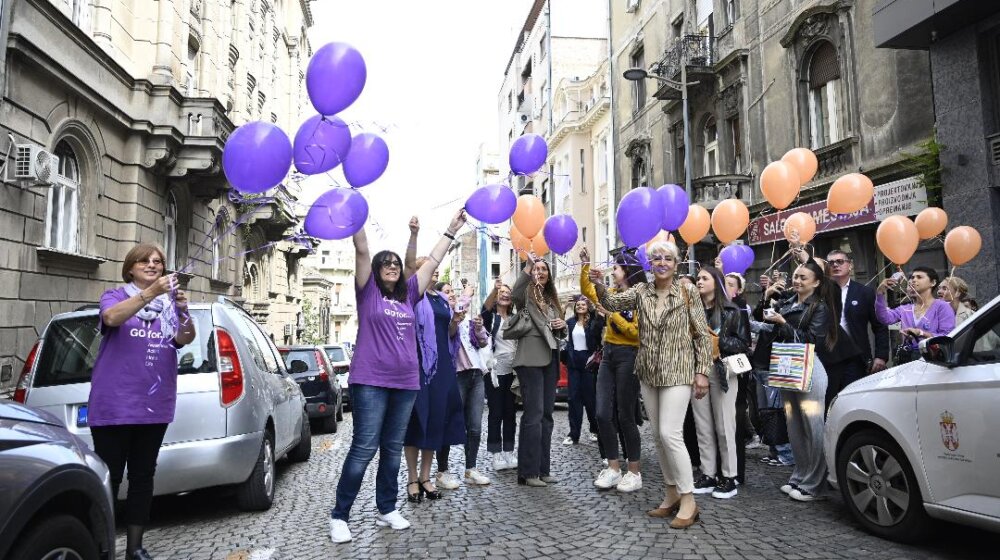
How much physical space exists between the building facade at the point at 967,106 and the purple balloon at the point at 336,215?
10225 mm

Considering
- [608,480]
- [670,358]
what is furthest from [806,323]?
[608,480]

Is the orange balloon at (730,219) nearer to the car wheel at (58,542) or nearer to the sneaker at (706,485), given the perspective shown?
the sneaker at (706,485)

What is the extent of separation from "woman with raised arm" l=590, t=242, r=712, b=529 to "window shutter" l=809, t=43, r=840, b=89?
12.4 meters

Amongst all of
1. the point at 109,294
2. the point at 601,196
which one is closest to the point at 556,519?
the point at 109,294

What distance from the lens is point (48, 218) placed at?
11.7 meters

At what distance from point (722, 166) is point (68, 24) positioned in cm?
1558

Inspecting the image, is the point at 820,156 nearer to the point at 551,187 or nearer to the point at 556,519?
the point at 556,519

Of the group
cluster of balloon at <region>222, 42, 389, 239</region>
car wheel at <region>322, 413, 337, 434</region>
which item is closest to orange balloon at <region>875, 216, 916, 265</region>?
cluster of balloon at <region>222, 42, 389, 239</region>

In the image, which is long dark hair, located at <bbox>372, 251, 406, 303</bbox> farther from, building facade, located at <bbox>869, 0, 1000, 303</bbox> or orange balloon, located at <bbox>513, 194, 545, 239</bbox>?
building facade, located at <bbox>869, 0, 1000, 303</bbox>

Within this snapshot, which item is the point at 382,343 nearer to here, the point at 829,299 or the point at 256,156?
the point at 256,156

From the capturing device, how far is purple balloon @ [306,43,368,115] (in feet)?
15.0

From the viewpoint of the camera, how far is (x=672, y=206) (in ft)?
25.5

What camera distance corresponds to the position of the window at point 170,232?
1723cm

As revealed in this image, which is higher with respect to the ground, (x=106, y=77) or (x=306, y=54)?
(x=306, y=54)
